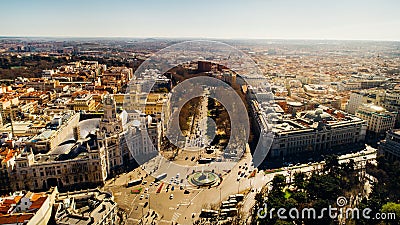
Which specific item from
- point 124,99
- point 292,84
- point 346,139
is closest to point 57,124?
point 124,99

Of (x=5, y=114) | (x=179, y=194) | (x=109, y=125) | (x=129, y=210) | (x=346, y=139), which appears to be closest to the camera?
(x=129, y=210)

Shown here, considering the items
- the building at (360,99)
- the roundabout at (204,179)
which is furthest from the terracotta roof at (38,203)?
the building at (360,99)

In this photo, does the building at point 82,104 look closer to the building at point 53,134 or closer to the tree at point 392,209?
the building at point 53,134

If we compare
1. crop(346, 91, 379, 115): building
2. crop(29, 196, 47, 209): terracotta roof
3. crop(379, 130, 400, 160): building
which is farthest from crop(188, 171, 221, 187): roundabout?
crop(346, 91, 379, 115): building

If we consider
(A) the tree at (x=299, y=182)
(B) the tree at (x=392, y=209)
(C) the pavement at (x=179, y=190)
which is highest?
(B) the tree at (x=392, y=209)

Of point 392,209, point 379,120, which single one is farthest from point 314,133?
point 392,209

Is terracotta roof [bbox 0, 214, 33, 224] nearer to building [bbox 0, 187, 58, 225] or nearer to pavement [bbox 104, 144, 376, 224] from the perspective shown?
building [bbox 0, 187, 58, 225]

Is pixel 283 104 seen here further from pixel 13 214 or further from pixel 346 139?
pixel 13 214
